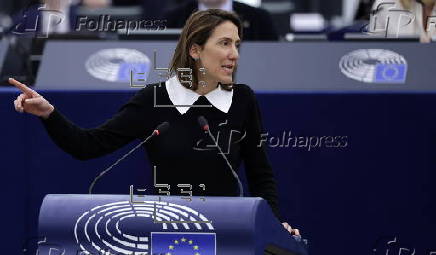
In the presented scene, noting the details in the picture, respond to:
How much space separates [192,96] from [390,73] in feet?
5.56

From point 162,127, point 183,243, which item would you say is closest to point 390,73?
point 162,127

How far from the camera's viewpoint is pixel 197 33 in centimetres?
405

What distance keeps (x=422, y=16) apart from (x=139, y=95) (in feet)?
8.53

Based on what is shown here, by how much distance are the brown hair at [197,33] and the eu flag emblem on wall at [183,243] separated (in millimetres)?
1044

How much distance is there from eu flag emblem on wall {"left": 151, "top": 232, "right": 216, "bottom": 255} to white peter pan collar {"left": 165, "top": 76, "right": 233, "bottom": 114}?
0.97m

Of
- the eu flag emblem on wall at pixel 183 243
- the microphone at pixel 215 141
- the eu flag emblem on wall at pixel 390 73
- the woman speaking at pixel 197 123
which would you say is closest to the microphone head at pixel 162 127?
the microphone at pixel 215 141

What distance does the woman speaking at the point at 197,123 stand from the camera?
3.93 meters

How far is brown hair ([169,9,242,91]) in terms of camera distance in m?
4.02

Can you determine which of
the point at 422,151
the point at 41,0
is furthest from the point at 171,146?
the point at 41,0

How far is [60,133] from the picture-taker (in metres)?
3.78

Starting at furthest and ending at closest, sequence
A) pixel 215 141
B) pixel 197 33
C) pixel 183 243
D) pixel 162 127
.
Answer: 1. pixel 197 33
2. pixel 215 141
3. pixel 162 127
4. pixel 183 243

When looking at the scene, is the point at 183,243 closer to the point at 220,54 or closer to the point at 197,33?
the point at 220,54

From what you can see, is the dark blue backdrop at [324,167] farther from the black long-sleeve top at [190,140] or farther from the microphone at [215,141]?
the microphone at [215,141]

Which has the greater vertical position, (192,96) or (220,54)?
(220,54)
